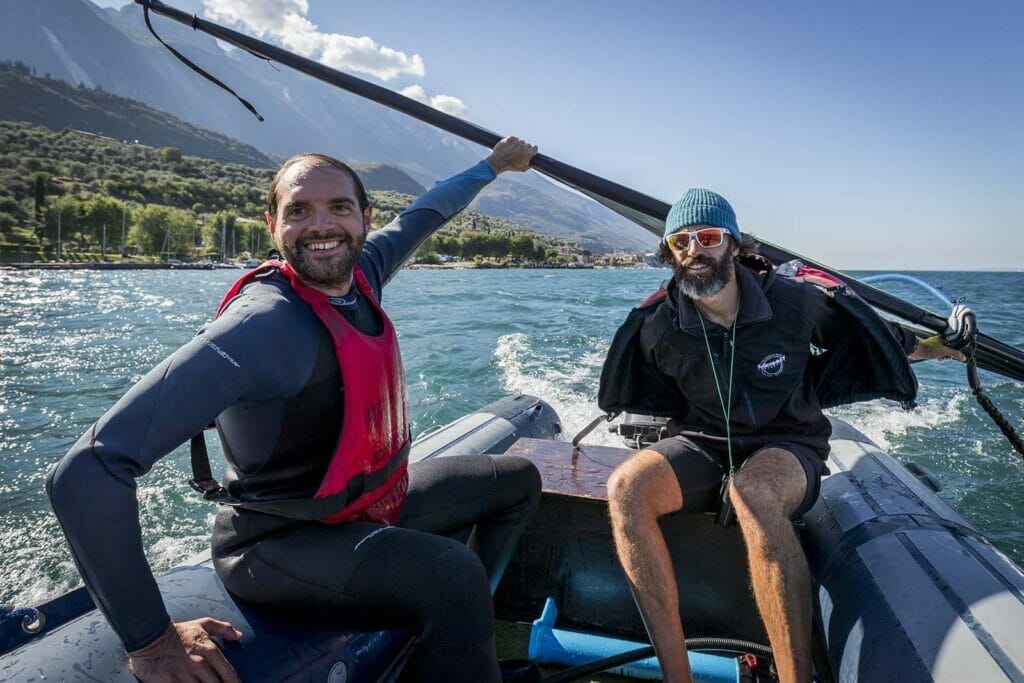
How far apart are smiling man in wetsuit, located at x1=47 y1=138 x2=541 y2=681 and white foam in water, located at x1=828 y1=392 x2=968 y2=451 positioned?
770 cm

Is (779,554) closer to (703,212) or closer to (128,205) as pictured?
(703,212)

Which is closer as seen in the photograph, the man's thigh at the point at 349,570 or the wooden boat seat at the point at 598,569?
the man's thigh at the point at 349,570

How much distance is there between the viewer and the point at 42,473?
657cm

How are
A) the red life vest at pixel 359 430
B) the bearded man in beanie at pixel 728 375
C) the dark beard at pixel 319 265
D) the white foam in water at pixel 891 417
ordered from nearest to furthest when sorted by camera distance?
the red life vest at pixel 359 430 → the dark beard at pixel 319 265 → the bearded man in beanie at pixel 728 375 → the white foam in water at pixel 891 417

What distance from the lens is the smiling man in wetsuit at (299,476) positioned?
150 cm

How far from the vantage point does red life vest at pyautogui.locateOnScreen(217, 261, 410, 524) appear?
1.93m

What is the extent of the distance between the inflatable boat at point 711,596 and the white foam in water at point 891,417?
4446mm

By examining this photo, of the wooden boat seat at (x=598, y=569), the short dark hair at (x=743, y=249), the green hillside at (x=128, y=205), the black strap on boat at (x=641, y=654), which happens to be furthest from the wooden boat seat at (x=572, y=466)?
the green hillside at (x=128, y=205)

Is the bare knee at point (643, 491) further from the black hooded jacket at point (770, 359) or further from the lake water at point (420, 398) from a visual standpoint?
the lake water at point (420, 398)

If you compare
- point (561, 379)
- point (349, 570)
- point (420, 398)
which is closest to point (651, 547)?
point (349, 570)

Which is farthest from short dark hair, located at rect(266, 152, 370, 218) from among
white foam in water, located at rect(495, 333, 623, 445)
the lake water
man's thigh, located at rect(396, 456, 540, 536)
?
white foam in water, located at rect(495, 333, 623, 445)

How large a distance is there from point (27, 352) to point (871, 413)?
16.8 m

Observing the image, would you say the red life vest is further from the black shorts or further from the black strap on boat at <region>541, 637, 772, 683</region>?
the black shorts

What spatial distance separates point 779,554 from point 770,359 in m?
0.96
